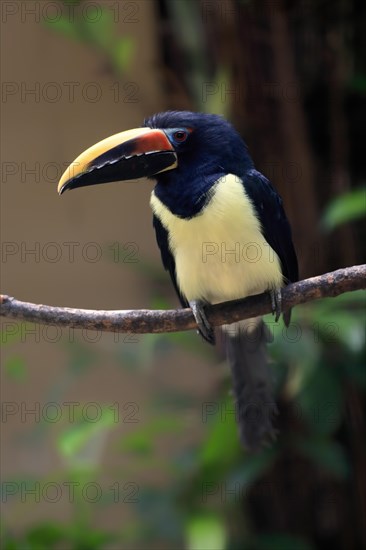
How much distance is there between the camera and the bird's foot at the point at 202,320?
7.75 feet

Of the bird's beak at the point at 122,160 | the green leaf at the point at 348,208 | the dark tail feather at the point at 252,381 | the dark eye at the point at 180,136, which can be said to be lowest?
the dark tail feather at the point at 252,381

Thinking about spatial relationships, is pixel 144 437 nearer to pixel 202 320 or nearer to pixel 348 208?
pixel 202 320

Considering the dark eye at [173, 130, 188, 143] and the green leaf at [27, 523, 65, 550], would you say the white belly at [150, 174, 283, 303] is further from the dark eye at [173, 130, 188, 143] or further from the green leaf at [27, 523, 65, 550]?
the green leaf at [27, 523, 65, 550]

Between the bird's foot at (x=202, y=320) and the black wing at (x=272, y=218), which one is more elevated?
the black wing at (x=272, y=218)

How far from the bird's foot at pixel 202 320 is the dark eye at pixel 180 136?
0.49 m

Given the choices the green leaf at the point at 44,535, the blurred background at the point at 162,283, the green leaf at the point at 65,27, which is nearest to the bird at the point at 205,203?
the blurred background at the point at 162,283

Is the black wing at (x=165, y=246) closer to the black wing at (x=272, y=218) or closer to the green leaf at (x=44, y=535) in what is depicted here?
the black wing at (x=272, y=218)

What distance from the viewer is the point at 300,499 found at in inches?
149

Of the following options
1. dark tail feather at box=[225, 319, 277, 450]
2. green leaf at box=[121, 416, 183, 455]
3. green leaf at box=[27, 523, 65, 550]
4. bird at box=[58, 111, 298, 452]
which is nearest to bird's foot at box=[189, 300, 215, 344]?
bird at box=[58, 111, 298, 452]

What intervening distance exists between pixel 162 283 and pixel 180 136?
4.88ft

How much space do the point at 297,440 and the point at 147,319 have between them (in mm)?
1375

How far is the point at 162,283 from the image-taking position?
3.83 m

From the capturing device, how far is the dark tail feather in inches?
103

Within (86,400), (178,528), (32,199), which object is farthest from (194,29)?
(178,528)
